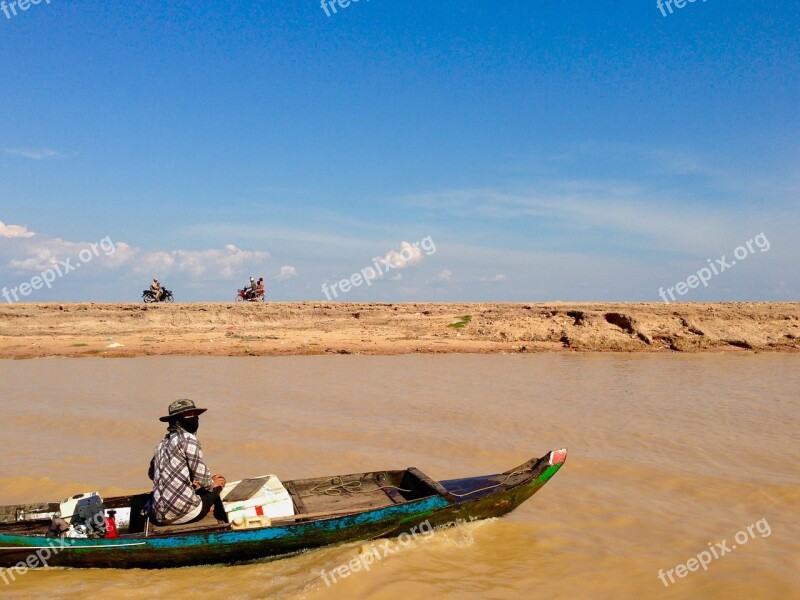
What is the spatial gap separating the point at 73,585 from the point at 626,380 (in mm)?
12881

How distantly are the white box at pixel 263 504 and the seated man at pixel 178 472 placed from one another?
0.34 metres

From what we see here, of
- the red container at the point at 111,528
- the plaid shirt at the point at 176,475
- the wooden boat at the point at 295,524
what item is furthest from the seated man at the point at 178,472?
the red container at the point at 111,528

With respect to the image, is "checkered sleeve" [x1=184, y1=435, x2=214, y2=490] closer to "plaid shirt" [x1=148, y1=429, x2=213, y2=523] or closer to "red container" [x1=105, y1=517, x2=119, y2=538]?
"plaid shirt" [x1=148, y1=429, x2=213, y2=523]

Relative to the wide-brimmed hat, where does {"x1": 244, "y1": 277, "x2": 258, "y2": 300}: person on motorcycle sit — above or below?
above

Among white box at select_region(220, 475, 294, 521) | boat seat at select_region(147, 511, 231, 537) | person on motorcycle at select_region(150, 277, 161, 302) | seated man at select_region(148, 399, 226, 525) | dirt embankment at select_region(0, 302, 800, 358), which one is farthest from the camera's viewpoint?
person on motorcycle at select_region(150, 277, 161, 302)

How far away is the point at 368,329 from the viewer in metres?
23.9

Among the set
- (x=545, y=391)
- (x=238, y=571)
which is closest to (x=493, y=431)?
(x=545, y=391)

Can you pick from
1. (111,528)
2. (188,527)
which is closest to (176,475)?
(188,527)

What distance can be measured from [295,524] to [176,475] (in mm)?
1166

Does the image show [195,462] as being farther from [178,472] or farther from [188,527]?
[188,527]

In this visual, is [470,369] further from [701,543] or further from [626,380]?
[701,543]

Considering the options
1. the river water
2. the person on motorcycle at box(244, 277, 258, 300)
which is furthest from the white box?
the person on motorcycle at box(244, 277, 258, 300)

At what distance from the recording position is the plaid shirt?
557 cm

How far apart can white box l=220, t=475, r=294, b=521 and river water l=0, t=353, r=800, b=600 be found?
18.2 inches
